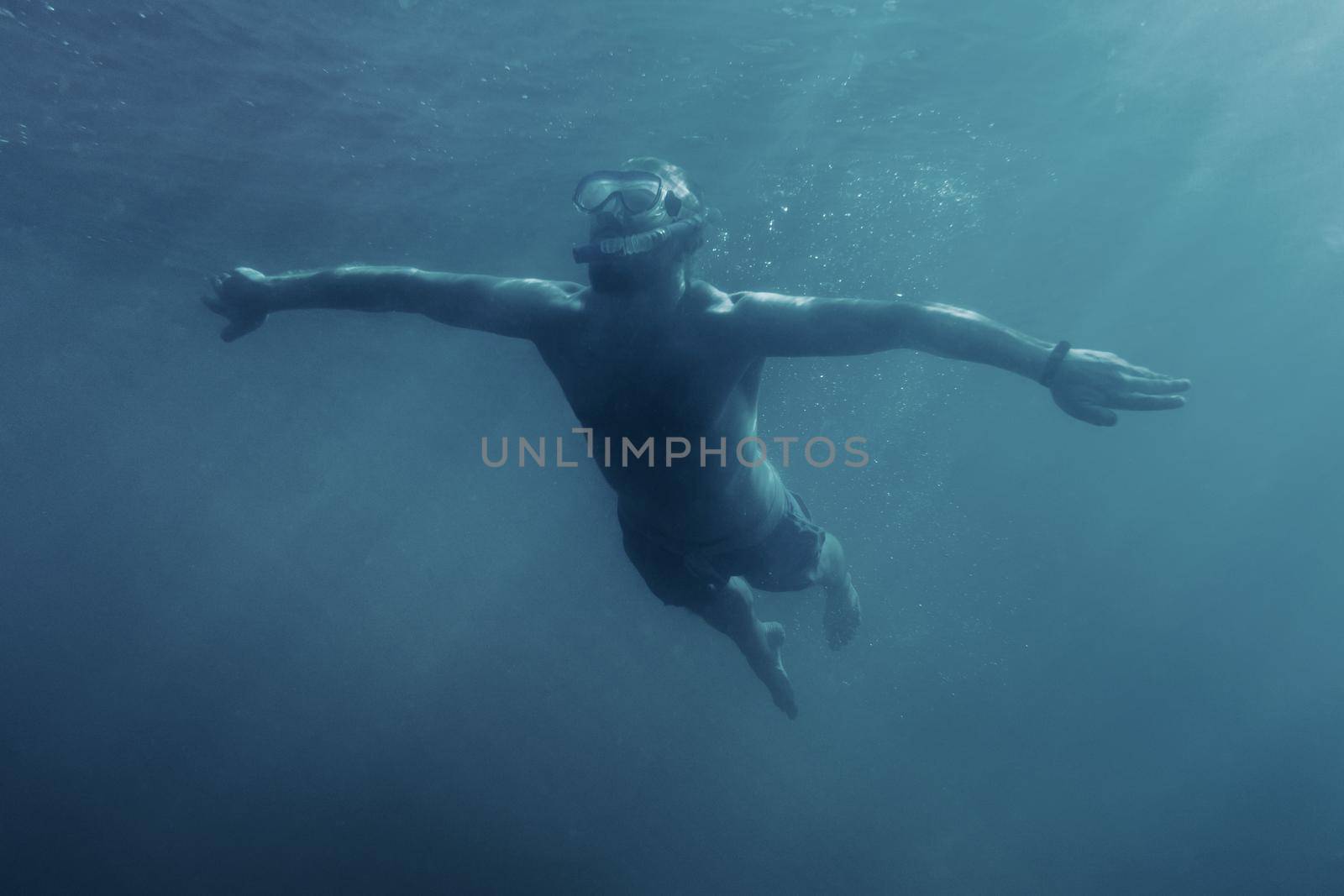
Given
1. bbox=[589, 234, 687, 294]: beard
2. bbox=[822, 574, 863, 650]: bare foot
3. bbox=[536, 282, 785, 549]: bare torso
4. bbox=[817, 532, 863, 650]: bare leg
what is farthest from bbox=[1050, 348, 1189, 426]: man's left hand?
bbox=[822, 574, 863, 650]: bare foot

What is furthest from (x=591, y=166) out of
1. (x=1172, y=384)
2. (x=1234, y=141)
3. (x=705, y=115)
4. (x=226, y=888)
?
(x=226, y=888)

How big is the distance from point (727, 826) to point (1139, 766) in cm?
1445

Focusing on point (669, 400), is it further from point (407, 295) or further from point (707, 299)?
point (407, 295)

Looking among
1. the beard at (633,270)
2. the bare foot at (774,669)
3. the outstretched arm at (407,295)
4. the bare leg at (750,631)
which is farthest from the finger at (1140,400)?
the bare foot at (774,669)

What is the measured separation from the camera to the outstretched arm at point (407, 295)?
3.35 meters

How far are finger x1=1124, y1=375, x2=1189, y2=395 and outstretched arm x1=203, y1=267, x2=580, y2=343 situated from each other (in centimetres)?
215

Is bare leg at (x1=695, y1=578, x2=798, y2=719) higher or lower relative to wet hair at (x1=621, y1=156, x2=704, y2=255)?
lower

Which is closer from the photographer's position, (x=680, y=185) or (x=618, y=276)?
(x=618, y=276)

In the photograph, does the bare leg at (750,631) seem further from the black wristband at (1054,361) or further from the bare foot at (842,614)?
the black wristband at (1054,361)

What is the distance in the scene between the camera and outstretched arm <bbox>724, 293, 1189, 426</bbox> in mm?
2336

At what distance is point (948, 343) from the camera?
255cm

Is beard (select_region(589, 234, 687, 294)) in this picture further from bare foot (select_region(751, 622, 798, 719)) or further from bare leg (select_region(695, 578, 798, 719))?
bare foot (select_region(751, 622, 798, 719))

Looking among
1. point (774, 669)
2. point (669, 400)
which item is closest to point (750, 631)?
point (774, 669)

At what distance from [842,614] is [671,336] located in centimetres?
348
